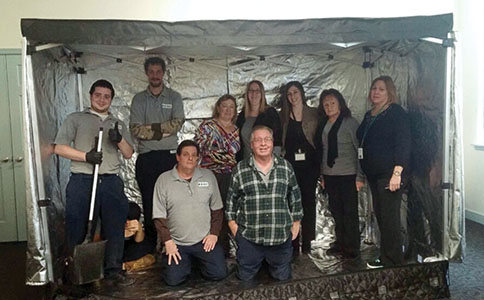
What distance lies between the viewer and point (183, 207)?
2.62 meters

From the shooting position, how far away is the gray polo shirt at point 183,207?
103 inches

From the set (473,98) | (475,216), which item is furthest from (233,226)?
(473,98)

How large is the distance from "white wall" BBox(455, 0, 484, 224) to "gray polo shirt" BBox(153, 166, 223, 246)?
338 centimetres

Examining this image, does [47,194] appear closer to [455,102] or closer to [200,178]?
[200,178]

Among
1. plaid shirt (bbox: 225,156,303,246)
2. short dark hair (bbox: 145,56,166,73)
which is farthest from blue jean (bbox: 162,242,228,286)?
short dark hair (bbox: 145,56,166,73)

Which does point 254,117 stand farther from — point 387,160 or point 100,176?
point 100,176

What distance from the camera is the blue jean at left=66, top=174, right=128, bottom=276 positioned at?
252cm

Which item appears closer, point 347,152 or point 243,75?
point 347,152

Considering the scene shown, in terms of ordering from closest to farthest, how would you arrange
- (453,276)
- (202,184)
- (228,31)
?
(228,31)
(202,184)
(453,276)

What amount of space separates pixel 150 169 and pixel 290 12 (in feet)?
8.26

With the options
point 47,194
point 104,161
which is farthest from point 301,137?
point 47,194

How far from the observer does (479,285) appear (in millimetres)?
2609

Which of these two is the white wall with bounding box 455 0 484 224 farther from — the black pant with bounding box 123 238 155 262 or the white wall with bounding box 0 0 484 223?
the black pant with bounding box 123 238 155 262

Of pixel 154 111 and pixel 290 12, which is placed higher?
pixel 290 12
